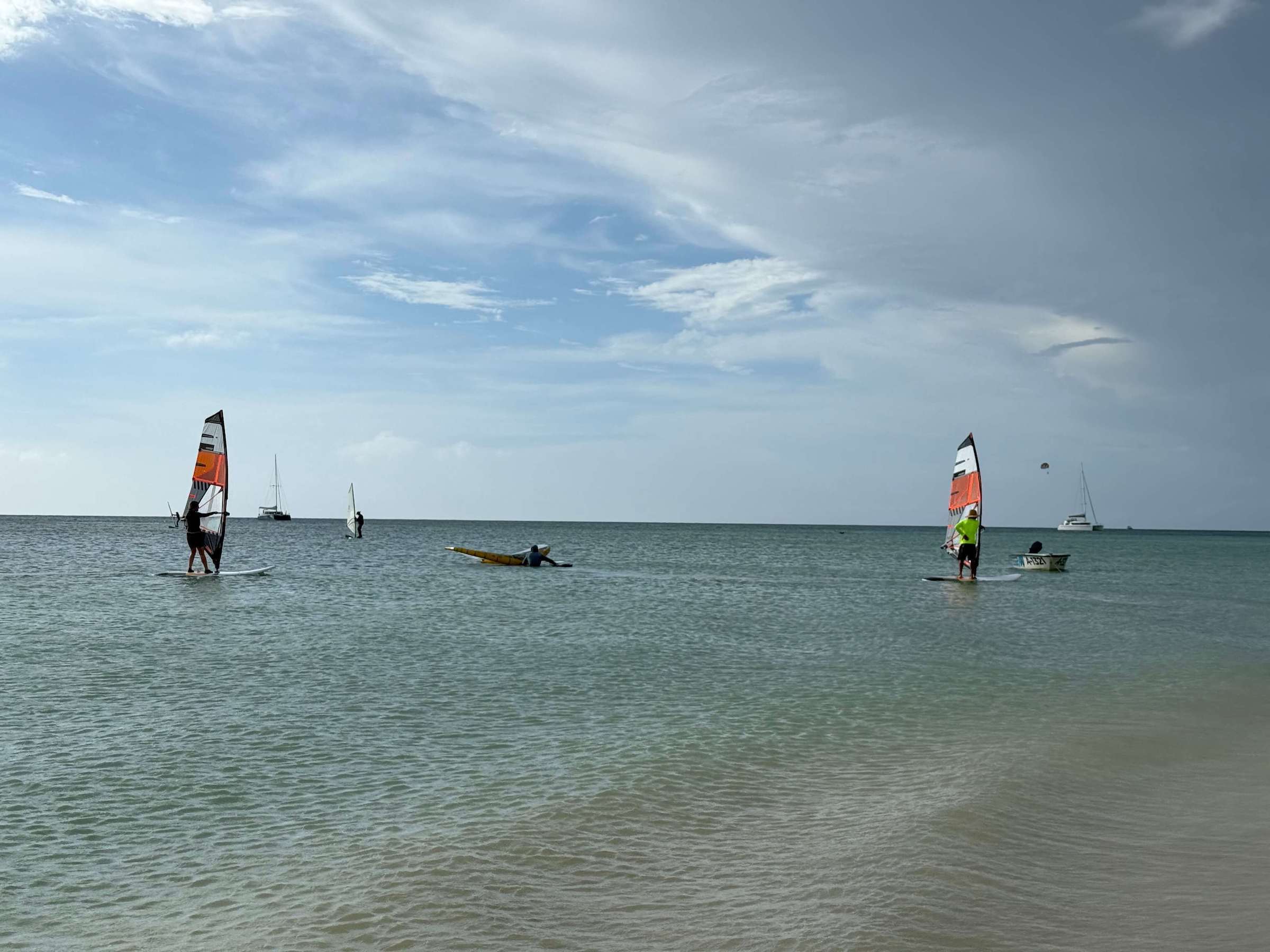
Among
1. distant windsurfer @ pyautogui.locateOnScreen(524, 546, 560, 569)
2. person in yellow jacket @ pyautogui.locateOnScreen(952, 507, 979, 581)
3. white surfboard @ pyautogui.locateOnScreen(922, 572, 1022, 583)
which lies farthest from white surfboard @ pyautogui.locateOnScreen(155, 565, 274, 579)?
white surfboard @ pyautogui.locateOnScreen(922, 572, 1022, 583)

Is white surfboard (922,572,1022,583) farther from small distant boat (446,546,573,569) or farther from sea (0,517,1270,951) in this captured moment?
sea (0,517,1270,951)

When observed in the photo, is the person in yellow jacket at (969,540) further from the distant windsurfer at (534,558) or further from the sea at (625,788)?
the distant windsurfer at (534,558)

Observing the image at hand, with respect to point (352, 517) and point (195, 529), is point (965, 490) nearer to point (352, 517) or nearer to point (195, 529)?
point (195, 529)

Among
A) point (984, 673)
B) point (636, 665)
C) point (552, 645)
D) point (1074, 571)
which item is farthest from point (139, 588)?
point (1074, 571)

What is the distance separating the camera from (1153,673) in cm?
1695

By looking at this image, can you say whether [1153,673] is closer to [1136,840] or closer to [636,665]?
[636,665]

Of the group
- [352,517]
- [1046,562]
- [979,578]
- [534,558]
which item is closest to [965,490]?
[979,578]

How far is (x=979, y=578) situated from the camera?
44625mm

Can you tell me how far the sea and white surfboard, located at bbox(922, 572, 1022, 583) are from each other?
20488 mm

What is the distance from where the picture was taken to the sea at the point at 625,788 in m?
5.76

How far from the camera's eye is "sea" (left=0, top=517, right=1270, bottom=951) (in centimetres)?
576

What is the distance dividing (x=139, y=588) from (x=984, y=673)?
28.0 m

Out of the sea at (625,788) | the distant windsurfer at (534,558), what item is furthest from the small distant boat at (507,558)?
the sea at (625,788)

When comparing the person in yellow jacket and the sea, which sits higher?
the person in yellow jacket
